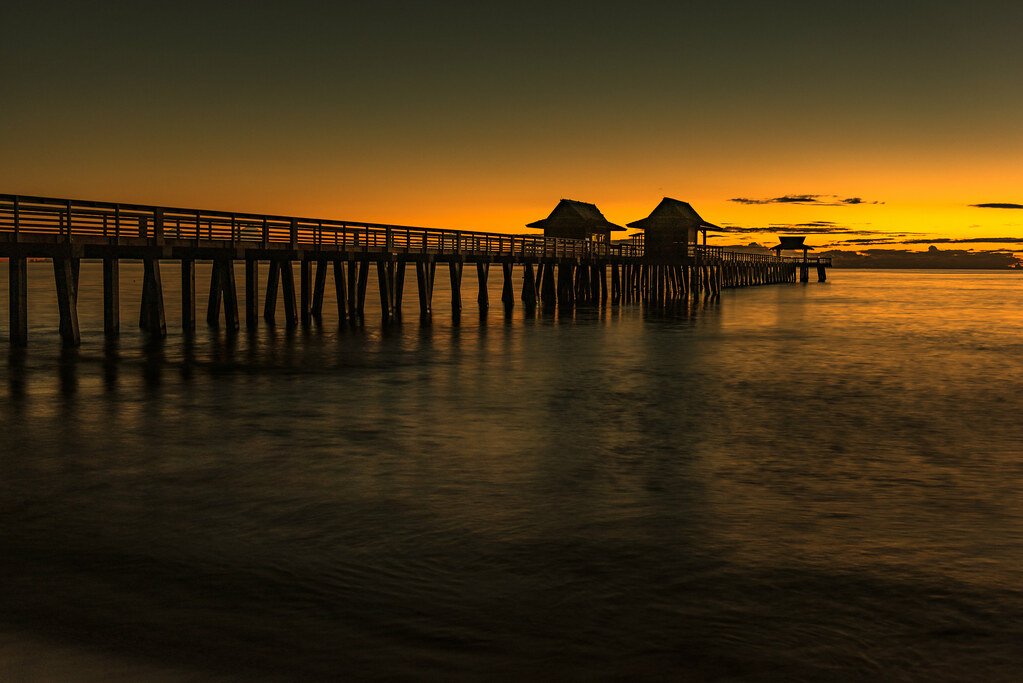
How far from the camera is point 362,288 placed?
33.8 m

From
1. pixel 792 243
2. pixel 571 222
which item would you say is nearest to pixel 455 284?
pixel 571 222

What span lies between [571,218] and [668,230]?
6605 millimetres

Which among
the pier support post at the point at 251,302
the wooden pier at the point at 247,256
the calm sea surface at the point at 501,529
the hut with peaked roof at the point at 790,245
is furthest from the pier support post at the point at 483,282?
the hut with peaked roof at the point at 790,245

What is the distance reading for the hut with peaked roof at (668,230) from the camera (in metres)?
57.2

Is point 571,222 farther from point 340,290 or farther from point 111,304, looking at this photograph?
point 111,304

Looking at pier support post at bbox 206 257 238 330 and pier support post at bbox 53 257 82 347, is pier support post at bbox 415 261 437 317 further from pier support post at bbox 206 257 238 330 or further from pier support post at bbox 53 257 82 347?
pier support post at bbox 53 257 82 347

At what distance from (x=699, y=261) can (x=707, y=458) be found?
158ft

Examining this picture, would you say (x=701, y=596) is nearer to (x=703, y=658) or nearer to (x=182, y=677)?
(x=703, y=658)

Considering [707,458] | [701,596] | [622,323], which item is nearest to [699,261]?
[622,323]

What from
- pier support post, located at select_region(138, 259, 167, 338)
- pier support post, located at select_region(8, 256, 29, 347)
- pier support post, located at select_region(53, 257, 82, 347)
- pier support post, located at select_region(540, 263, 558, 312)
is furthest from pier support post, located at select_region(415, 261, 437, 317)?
pier support post, located at select_region(8, 256, 29, 347)

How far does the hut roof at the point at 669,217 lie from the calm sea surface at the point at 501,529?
39.8 metres

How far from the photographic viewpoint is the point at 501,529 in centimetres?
795

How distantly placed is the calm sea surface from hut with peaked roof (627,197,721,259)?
39606 mm

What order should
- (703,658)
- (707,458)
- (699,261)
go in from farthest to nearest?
(699,261) < (707,458) < (703,658)
